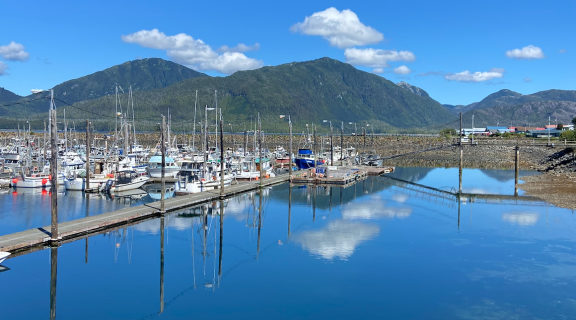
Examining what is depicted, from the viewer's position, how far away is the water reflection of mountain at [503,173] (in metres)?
73.4

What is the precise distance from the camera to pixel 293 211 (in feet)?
148

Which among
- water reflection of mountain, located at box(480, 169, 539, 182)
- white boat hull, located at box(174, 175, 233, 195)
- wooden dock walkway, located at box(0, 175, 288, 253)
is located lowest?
water reflection of mountain, located at box(480, 169, 539, 182)

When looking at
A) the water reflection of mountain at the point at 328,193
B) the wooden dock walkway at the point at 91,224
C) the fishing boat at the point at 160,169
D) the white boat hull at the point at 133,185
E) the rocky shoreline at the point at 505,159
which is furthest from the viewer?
the fishing boat at the point at 160,169

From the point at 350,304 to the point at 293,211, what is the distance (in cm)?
2270

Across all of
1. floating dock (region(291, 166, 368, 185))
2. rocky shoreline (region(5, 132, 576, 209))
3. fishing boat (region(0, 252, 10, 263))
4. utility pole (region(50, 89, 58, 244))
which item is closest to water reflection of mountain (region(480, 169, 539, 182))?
rocky shoreline (region(5, 132, 576, 209))

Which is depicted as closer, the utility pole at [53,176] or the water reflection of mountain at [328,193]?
the utility pole at [53,176]

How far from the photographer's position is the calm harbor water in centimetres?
2200

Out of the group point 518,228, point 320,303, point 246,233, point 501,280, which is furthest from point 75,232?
point 518,228

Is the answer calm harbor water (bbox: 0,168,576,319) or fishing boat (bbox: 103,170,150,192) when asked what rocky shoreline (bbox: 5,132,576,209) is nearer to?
calm harbor water (bbox: 0,168,576,319)

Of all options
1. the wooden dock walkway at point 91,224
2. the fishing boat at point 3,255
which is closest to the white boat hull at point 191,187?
the wooden dock walkway at point 91,224

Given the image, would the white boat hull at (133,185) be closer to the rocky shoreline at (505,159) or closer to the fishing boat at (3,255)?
the fishing boat at (3,255)

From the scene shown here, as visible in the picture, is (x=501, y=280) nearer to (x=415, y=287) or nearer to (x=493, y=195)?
(x=415, y=287)

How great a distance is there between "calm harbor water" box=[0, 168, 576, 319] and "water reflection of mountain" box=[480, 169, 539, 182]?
94.6 feet

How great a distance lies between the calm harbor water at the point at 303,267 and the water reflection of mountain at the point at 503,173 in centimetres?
2884
